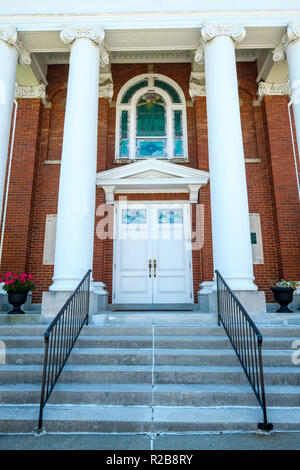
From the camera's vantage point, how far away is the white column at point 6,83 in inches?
281

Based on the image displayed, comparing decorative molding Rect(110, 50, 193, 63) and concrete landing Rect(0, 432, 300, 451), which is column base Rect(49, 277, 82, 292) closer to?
concrete landing Rect(0, 432, 300, 451)

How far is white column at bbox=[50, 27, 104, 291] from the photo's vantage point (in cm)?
636

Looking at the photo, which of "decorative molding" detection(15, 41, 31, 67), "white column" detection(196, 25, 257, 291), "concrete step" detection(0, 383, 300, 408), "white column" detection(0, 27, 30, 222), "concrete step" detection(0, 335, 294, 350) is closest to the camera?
"concrete step" detection(0, 383, 300, 408)

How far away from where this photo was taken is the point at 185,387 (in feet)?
13.1

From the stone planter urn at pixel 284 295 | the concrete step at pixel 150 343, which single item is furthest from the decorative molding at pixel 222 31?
the concrete step at pixel 150 343

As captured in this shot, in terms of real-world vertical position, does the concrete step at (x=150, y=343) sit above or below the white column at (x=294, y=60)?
below

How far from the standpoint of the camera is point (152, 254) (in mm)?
9719

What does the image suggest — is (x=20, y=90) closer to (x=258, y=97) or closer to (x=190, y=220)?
(x=190, y=220)

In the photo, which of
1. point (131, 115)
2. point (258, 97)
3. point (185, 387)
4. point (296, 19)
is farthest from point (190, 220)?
point (185, 387)

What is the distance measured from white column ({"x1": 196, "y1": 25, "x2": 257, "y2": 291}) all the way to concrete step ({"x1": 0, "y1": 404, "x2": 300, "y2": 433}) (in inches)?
113

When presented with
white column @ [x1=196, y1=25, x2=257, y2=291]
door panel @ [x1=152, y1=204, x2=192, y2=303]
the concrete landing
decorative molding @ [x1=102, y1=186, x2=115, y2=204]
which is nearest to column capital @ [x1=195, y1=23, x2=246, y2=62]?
white column @ [x1=196, y1=25, x2=257, y2=291]

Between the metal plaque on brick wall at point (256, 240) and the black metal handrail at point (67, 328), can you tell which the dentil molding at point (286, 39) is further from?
the black metal handrail at point (67, 328)

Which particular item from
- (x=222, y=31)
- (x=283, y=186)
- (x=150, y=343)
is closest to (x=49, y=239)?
(x=150, y=343)

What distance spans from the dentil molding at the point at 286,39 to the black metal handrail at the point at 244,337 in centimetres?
608
